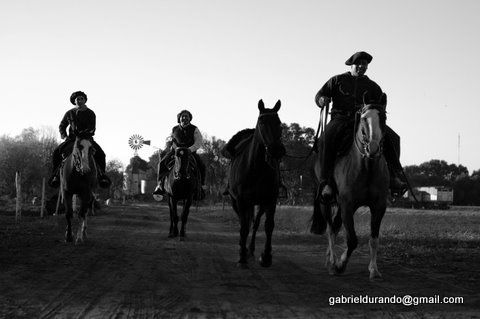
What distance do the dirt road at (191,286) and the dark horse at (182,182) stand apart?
13.0 feet

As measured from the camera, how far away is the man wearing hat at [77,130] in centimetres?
1495

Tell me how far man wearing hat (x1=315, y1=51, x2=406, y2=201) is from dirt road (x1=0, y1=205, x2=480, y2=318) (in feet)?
5.46

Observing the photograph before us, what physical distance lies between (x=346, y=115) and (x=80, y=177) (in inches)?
289

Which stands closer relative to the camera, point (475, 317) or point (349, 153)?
point (475, 317)

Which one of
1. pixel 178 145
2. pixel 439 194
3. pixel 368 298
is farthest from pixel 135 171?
pixel 368 298

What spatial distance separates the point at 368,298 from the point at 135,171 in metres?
166

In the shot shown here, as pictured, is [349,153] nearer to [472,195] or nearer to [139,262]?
[139,262]

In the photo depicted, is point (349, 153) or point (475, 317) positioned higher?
point (349, 153)

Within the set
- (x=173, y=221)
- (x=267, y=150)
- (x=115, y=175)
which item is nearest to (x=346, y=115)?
(x=267, y=150)

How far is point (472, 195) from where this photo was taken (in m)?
139

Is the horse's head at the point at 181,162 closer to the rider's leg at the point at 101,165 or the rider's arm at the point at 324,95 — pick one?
the rider's leg at the point at 101,165

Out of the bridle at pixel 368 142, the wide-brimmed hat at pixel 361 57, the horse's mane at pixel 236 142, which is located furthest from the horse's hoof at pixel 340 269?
the wide-brimmed hat at pixel 361 57

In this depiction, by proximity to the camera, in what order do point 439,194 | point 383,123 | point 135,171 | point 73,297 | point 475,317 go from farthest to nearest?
1. point 135,171
2. point 439,194
3. point 383,123
4. point 73,297
5. point 475,317

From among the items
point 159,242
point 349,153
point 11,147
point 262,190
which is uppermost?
point 11,147
